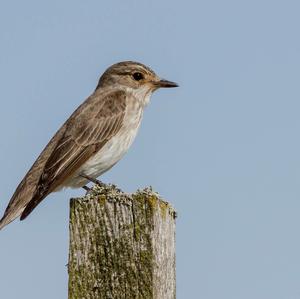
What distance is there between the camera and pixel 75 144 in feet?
33.0

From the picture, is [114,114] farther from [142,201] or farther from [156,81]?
[142,201]

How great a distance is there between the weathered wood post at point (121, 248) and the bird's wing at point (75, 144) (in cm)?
417

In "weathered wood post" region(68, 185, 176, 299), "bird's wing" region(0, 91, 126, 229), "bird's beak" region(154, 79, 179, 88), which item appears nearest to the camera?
"weathered wood post" region(68, 185, 176, 299)

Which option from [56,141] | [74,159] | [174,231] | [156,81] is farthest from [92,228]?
[156,81]

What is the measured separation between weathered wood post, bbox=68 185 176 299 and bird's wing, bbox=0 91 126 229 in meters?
4.17

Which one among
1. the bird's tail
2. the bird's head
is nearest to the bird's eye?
the bird's head

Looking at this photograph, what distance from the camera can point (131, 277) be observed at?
14.3 feet

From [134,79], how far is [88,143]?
1.97 metres

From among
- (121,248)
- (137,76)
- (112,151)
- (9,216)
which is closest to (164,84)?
(137,76)

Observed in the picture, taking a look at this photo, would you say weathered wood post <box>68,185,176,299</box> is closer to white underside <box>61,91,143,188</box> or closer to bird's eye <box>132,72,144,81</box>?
white underside <box>61,91,143,188</box>

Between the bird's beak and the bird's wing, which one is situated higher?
the bird's beak

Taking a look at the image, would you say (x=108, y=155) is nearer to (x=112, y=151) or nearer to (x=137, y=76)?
(x=112, y=151)

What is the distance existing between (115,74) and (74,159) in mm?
2503

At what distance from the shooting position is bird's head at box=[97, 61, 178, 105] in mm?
11572
